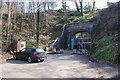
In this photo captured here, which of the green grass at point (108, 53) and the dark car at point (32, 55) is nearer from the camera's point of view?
the green grass at point (108, 53)

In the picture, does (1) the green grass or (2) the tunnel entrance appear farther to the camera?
(2) the tunnel entrance

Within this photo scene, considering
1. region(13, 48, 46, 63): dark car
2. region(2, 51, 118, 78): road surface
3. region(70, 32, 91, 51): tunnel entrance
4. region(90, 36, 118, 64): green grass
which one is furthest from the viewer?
region(70, 32, 91, 51): tunnel entrance

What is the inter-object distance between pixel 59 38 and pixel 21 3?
11463mm

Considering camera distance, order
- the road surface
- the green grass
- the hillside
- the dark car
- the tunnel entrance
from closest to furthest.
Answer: the road surface
the green grass
the hillside
the dark car
the tunnel entrance

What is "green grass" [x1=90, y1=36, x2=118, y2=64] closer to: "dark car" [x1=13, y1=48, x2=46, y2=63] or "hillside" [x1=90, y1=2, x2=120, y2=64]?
"hillside" [x1=90, y1=2, x2=120, y2=64]

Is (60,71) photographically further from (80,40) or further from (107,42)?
(80,40)

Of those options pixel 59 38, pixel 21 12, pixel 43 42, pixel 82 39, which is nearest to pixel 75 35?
pixel 82 39

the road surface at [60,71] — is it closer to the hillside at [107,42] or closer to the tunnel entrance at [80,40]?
the hillside at [107,42]

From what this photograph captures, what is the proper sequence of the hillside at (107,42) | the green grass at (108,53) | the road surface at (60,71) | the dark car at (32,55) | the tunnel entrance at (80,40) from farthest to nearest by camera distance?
the tunnel entrance at (80,40) < the dark car at (32,55) < the hillside at (107,42) < the green grass at (108,53) < the road surface at (60,71)

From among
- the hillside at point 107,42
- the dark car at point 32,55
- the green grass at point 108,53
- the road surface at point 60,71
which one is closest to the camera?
the road surface at point 60,71

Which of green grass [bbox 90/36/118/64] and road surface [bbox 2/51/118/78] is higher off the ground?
green grass [bbox 90/36/118/64]

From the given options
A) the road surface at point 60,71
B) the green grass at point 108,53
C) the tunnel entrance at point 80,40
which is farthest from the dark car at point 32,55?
the tunnel entrance at point 80,40

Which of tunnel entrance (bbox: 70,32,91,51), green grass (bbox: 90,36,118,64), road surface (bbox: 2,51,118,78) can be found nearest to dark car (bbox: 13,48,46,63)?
road surface (bbox: 2,51,118,78)

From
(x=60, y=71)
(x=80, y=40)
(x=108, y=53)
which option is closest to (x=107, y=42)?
(x=108, y=53)
